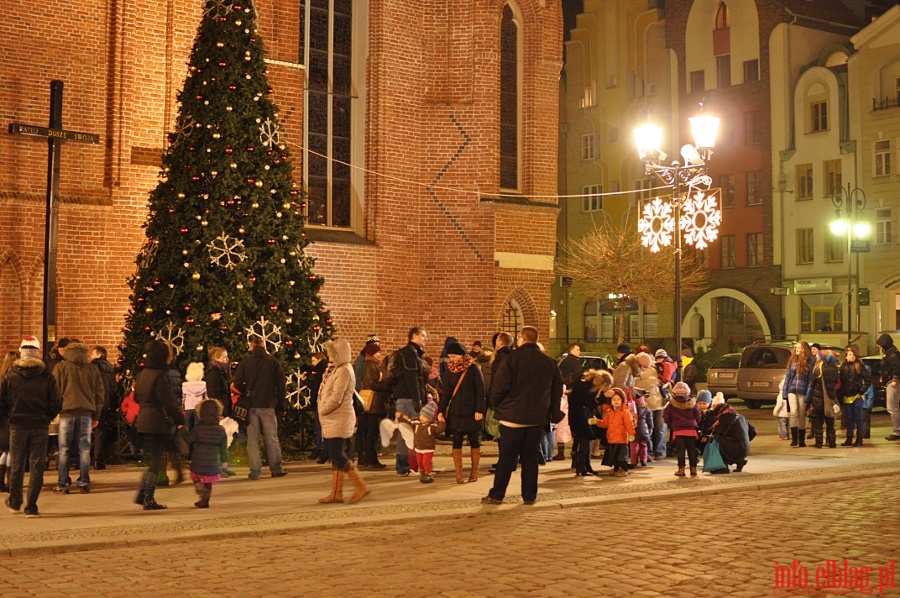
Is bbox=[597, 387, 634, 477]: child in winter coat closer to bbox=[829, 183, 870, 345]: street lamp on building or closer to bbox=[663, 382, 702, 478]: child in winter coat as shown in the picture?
bbox=[663, 382, 702, 478]: child in winter coat

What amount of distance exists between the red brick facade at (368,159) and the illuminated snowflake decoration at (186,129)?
13.2 feet

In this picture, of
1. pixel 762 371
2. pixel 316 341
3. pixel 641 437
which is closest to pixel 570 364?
pixel 641 437

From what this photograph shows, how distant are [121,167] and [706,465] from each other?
11.2 meters

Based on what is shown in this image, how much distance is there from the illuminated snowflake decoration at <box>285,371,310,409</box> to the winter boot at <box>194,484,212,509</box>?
15.2 ft

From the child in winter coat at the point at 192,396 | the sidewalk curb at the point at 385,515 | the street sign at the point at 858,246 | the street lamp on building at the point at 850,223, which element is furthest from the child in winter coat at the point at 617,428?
the street lamp on building at the point at 850,223

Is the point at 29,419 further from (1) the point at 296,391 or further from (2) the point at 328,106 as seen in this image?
(2) the point at 328,106

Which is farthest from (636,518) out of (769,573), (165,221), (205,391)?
(165,221)

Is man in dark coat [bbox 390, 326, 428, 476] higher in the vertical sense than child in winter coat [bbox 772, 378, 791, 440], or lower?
higher

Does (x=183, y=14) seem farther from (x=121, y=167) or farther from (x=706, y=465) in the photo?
→ (x=706, y=465)

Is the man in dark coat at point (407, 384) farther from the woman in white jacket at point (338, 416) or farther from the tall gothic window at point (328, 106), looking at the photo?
the tall gothic window at point (328, 106)

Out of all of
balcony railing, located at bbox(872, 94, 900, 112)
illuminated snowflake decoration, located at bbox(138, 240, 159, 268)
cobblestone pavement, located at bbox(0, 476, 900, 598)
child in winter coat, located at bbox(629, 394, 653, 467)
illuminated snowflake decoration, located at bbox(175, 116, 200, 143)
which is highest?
balcony railing, located at bbox(872, 94, 900, 112)

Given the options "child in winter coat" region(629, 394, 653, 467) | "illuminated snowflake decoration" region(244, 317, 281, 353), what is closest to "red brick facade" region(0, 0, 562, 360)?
"illuminated snowflake decoration" region(244, 317, 281, 353)

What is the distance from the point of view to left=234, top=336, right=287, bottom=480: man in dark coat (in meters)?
14.5

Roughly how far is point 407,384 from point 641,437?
3517 millimetres
